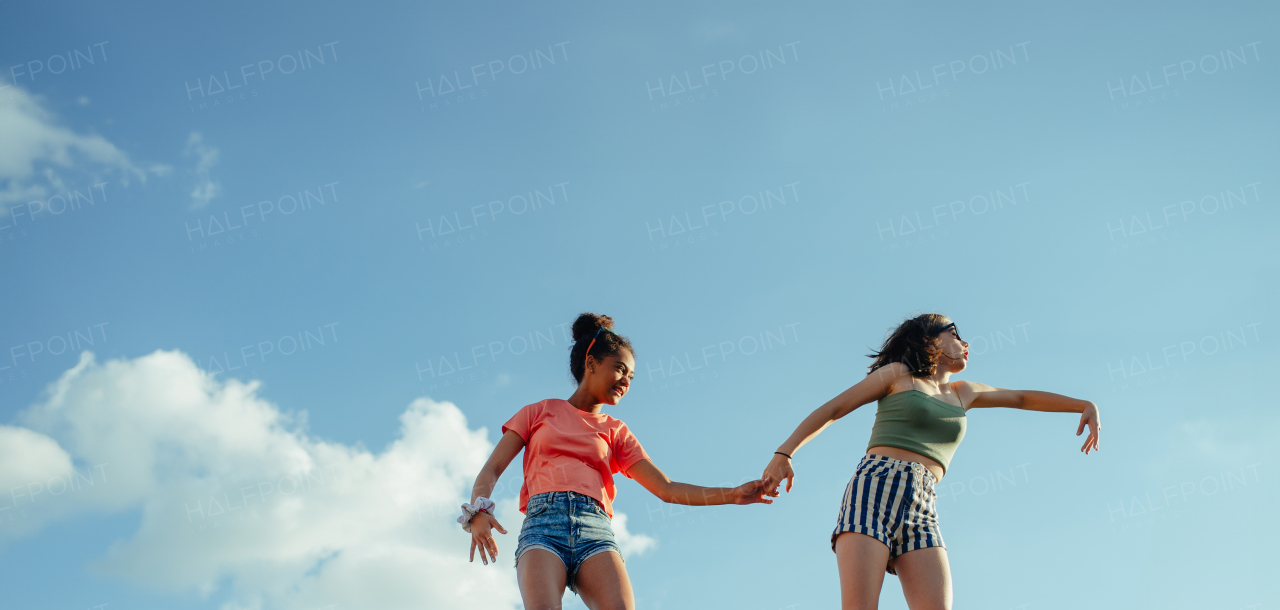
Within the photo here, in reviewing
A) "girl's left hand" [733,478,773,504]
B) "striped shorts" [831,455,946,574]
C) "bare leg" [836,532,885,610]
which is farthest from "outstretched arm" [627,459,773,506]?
"bare leg" [836,532,885,610]

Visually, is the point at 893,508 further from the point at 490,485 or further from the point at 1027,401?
the point at 490,485

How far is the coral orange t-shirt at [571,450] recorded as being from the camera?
5.02m

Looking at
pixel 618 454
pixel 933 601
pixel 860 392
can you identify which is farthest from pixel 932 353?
pixel 618 454

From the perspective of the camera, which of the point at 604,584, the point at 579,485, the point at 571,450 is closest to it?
the point at 604,584

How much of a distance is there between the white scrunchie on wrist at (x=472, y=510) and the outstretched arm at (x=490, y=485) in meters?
0.02

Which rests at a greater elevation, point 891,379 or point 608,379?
point 608,379

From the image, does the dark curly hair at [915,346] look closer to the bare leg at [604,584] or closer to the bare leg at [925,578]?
the bare leg at [925,578]

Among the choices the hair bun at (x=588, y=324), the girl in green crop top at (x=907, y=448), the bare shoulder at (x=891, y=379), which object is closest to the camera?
the girl in green crop top at (x=907, y=448)

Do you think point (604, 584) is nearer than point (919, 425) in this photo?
Yes

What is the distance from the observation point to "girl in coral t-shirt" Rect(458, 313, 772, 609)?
15.3 feet

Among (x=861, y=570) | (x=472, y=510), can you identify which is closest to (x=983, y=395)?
(x=861, y=570)

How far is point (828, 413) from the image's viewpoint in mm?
5062

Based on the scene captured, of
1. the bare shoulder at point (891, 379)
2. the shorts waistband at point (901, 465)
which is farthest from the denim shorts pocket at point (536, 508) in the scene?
the bare shoulder at point (891, 379)

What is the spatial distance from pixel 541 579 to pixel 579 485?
0.61 meters
